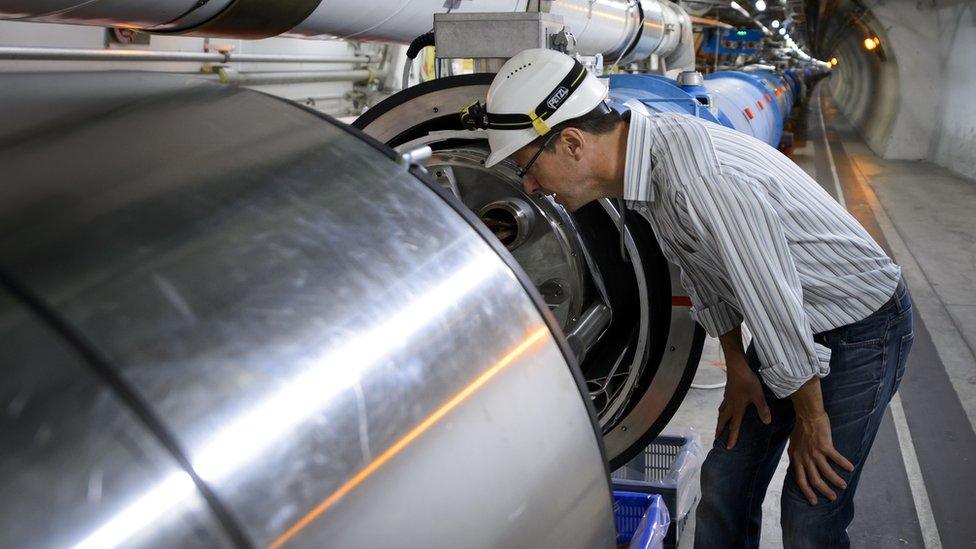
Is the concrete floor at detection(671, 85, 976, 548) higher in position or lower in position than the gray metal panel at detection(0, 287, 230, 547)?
lower

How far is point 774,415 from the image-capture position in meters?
1.84

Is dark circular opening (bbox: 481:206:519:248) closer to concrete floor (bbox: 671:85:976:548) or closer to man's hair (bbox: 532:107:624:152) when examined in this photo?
man's hair (bbox: 532:107:624:152)

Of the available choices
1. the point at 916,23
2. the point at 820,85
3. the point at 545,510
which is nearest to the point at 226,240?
the point at 545,510

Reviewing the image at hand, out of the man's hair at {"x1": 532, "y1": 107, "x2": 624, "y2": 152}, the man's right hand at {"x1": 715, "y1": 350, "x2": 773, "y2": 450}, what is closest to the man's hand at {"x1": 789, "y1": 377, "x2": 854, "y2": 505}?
the man's right hand at {"x1": 715, "y1": 350, "x2": 773, "y2": 450}

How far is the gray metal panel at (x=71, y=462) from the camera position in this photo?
574mm

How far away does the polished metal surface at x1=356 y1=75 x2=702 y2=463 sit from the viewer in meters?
1.88

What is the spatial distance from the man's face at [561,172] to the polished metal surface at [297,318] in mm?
603

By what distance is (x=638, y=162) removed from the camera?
147cm

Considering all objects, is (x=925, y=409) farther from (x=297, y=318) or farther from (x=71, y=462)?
(x=71, y=462)

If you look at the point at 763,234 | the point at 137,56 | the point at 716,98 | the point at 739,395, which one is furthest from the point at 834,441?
the point at 716,98

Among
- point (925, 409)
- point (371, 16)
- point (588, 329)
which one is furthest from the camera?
point (925, 409)

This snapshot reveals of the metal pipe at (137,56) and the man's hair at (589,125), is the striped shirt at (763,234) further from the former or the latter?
the metal pipe at (137,56)

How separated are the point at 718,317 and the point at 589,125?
0.49m

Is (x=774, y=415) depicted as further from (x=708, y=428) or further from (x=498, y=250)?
(x=708, y=428)
